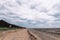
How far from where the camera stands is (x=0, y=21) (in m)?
126
